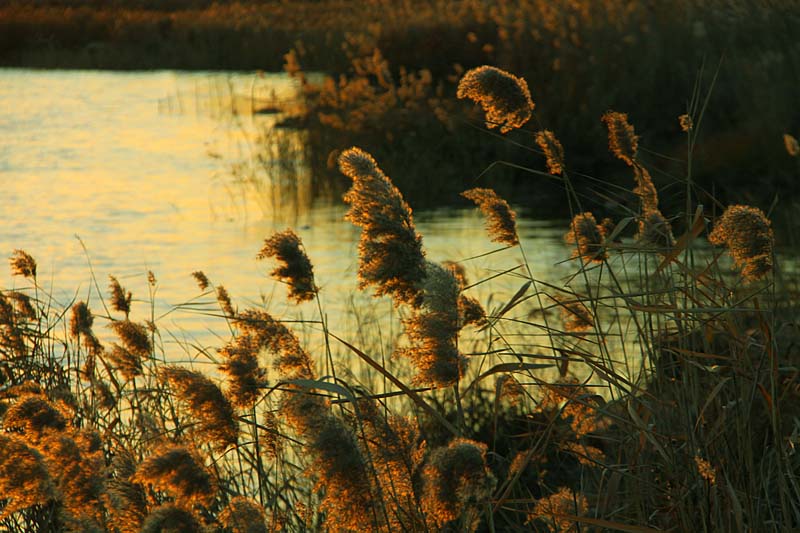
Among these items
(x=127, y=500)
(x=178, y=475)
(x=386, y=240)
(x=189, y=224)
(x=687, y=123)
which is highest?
(x=687, y=123)

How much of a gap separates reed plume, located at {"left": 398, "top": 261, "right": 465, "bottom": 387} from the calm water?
4.54ft

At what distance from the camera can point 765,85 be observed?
9.70 meters

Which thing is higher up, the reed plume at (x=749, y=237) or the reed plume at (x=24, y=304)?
the reed plume at (x=749, y=237)

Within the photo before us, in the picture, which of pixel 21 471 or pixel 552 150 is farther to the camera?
pixel 552 150

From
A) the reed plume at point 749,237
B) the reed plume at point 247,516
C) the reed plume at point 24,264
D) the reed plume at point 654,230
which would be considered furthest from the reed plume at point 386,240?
the reed plume at point 24,264

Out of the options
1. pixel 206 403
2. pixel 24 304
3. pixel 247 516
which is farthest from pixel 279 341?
pixel 24 304

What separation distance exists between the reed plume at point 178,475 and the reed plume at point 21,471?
8.7 inches

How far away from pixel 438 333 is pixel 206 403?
360mm

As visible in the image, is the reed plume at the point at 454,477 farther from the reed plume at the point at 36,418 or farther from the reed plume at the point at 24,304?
the reed plume at the point at 24,304

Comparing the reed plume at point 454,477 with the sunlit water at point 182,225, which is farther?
the sunlit water at point 182,225

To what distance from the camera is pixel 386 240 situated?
1.87 meters

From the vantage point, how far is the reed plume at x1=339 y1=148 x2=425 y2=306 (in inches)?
73.5

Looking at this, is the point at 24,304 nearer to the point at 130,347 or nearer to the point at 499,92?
the point at 130,347

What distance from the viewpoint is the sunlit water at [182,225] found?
5703 mm
